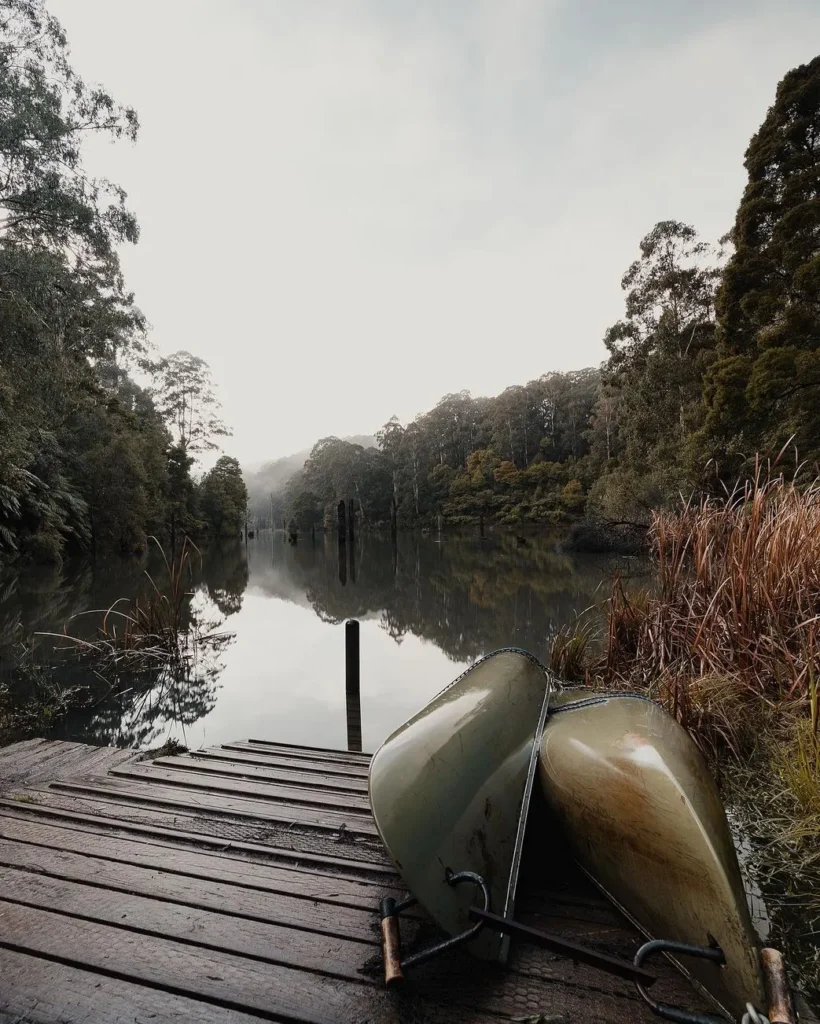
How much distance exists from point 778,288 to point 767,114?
517 cm

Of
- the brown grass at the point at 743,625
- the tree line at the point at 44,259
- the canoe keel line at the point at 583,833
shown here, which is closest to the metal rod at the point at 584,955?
the canoe keel line at the point at 583,833

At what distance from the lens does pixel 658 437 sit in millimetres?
21578

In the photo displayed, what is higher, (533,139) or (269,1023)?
(533,139)

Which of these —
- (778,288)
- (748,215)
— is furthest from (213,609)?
(748,215)

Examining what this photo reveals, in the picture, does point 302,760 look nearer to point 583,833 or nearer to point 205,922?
point 205,922

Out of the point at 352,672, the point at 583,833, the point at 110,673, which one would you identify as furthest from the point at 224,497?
the point at 583,833

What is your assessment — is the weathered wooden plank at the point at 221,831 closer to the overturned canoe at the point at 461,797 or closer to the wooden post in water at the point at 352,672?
the overturned canoe at the point at 461,797

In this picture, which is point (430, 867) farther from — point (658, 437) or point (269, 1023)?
point (658, 437)

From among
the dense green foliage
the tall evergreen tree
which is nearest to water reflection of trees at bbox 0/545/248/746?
the tall evergreen tree

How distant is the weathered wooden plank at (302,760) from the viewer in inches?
113

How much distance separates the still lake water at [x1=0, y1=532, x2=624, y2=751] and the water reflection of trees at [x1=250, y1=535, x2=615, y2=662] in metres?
0.04

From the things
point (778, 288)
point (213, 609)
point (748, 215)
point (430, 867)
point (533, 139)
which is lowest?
point (213, 609)

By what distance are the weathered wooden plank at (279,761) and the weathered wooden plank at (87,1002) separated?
152 centimetres

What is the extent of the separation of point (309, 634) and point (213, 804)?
6836mm
